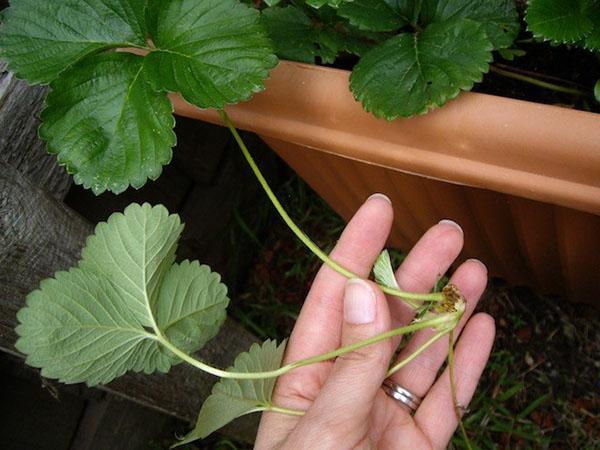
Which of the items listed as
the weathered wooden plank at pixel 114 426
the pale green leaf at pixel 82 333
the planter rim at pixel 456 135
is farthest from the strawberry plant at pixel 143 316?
the weathered wooden plank at pixel 114 426

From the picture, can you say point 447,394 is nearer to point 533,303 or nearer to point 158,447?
point 533,303

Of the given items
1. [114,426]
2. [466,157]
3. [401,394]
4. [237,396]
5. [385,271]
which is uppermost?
[466,157]

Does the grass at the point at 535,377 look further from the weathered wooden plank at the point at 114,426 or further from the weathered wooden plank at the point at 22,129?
the weathered wooden plank at the point at 22,129

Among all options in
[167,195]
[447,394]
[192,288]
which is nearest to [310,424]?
[192,288]

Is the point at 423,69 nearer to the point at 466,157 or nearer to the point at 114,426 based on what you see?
the point at 466,157

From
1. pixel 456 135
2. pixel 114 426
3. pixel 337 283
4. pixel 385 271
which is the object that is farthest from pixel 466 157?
pixel 114 426

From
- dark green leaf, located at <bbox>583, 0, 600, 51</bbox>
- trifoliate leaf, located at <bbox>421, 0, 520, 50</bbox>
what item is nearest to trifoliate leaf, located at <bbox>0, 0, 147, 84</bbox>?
trifoliate leaf, located at <bbox>421, 0, 520, 50</bbox>
